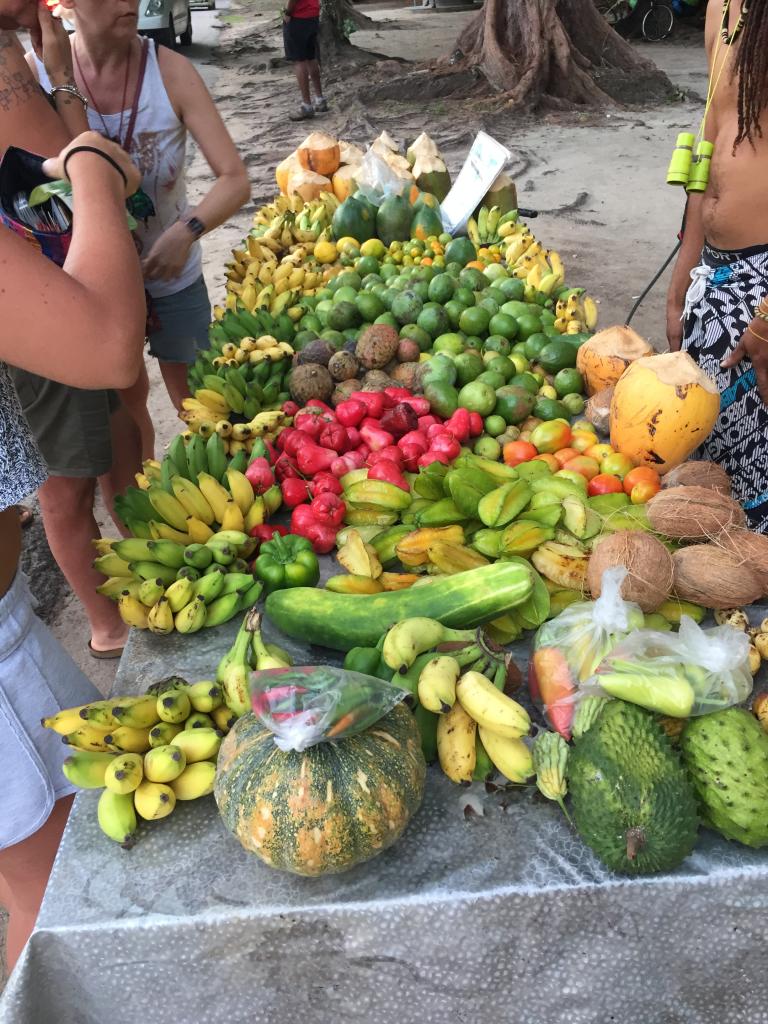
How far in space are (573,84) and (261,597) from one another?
42.3 feet

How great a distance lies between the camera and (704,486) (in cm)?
200

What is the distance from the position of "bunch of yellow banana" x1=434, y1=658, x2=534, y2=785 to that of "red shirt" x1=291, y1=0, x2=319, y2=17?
40.8ft

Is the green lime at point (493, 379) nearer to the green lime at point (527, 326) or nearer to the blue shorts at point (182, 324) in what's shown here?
the green lime at point (527, 326)

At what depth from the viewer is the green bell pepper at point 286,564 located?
6.12 feet

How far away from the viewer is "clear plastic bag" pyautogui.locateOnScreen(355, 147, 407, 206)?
4402mm

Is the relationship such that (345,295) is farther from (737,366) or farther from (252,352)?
(737,366)

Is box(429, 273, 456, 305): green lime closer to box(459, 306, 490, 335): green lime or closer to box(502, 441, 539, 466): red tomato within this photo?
box(459, 306, 490, 335): green lime

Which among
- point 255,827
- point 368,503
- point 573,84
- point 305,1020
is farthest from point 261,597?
point 573,84

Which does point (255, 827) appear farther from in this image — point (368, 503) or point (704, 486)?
point (704, 486)

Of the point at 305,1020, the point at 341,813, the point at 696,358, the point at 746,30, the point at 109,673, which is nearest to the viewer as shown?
the point at 341,813

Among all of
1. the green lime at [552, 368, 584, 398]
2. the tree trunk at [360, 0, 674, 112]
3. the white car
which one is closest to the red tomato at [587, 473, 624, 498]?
the green lime at [552, 368, 584, 398]

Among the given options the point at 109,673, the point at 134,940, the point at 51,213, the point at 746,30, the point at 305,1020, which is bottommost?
the point at 109,673

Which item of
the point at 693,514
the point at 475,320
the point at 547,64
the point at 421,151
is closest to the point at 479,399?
the point at 475,320

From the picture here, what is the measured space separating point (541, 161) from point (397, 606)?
9843mm
